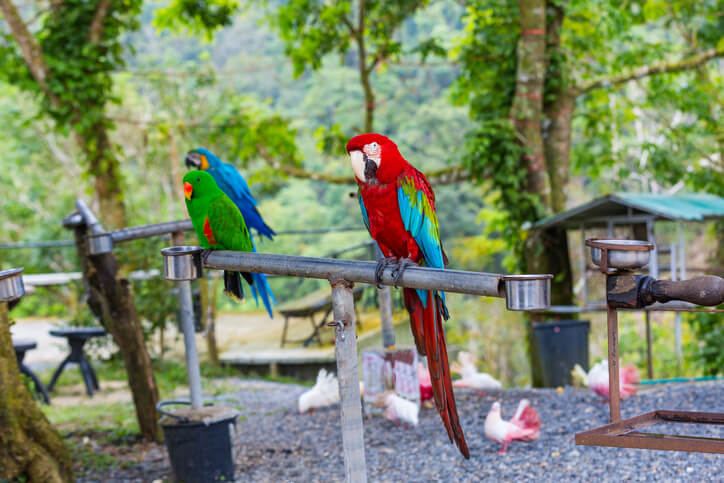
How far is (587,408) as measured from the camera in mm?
2797

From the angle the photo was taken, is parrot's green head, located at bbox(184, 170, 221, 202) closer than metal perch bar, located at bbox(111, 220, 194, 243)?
Yes

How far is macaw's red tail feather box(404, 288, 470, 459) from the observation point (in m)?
1.34

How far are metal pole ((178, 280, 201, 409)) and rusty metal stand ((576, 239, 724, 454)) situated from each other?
4.86ft

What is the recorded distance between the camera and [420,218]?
1.71 m

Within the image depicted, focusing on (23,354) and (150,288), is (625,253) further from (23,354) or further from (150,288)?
(150,288)

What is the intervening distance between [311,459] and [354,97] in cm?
1352

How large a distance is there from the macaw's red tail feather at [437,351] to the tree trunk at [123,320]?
5.59 ft

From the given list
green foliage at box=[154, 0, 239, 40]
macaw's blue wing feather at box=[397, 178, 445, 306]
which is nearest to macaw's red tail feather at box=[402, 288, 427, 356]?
macaw's blue wing feather at box=[397, 178, 445, 306]

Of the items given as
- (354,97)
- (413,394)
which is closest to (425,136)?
(354,97)

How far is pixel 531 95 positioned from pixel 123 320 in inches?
126

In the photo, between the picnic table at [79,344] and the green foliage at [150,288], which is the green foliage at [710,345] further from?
the picnic table at [79,344]

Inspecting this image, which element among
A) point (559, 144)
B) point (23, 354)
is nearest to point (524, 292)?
point (23, 354)

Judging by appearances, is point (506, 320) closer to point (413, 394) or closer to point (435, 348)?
point (413, 394)

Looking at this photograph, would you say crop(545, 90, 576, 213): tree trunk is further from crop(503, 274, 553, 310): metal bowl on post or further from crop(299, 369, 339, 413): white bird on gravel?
crop(503, 274, 553, 310): metal bowl on post
